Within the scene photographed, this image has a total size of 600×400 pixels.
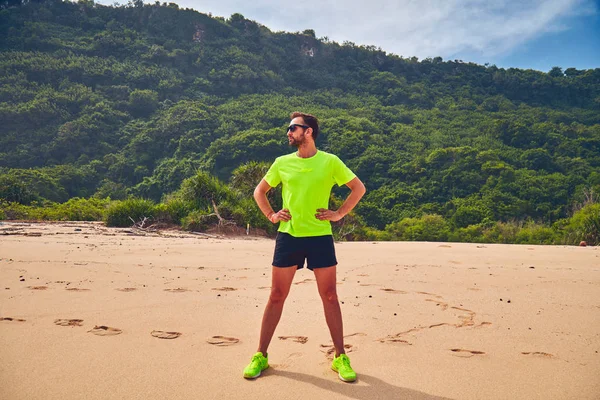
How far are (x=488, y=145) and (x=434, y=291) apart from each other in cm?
5153

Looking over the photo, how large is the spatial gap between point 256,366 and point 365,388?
0.67 meters

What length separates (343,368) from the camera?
2826 millimetres

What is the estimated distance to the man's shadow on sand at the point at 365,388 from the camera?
→ 101 inches

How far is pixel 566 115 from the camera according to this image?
63812 millimetres

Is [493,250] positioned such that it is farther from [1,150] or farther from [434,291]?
[1,150]

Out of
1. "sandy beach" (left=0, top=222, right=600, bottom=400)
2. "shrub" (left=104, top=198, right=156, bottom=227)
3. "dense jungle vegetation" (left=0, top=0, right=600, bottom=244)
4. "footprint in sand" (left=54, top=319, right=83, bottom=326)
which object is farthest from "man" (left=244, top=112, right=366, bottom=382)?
"shrub" (left=104, top=198, right=156, bottom=227)

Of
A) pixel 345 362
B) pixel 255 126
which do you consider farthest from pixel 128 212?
pixel 255 126

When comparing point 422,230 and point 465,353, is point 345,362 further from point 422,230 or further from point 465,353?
point 422,230

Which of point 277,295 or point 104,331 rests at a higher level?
point 277,295

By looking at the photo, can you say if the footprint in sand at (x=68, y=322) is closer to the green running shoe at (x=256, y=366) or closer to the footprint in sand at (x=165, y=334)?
the footprint in sand at (x=165, y=334)

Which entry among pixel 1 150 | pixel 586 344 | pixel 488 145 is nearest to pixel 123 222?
pixel 586 344

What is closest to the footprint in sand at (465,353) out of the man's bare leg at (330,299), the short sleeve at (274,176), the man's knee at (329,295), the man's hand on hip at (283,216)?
the man's bare leg at (330,299)


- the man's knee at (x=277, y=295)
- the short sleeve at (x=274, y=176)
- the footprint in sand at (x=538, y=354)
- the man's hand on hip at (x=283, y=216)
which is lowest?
the footprint in sand at (x=538, y=354)

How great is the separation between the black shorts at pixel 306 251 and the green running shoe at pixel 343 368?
1.95ft
